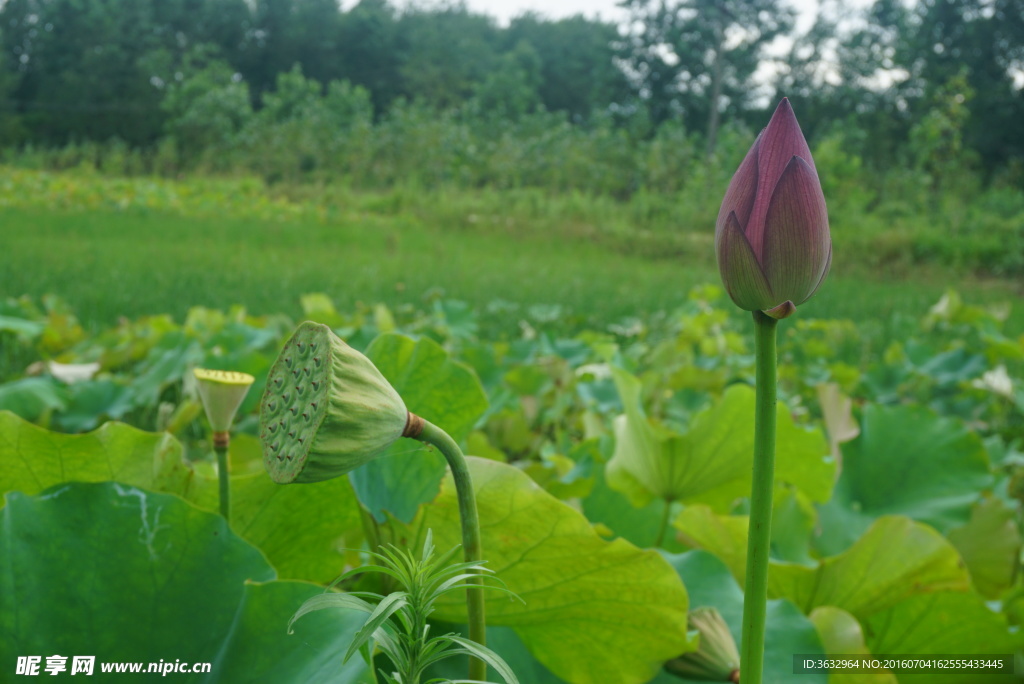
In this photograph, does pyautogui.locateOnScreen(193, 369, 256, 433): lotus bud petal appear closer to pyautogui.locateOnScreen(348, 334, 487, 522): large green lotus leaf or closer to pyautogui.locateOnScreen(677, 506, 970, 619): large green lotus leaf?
pyautogui.locateOnScreen(348, 334, 487, 522): large green lotus leaf

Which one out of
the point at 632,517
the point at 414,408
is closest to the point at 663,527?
the point at 632,517

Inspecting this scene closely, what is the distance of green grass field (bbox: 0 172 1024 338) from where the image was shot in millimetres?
3090

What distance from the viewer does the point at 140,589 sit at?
0.91 feet

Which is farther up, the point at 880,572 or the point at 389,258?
the point at 880,572

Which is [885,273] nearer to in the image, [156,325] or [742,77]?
[156,325]

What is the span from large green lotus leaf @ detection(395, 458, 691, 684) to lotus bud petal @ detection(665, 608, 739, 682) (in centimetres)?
2

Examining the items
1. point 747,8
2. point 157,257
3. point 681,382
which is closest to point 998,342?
point 681,382

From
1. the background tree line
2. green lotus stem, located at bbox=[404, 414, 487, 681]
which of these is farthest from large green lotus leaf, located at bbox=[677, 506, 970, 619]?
the background tree line

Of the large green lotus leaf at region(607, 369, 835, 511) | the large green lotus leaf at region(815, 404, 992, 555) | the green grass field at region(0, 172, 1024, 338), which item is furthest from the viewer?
the green grass field at region(0, 172, 1024, 338)

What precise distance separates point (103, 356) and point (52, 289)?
1.86 m

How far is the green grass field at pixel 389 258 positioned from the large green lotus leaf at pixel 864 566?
191 cm

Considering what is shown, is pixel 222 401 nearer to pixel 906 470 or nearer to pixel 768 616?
pixel 768 616

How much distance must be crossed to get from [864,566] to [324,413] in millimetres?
356

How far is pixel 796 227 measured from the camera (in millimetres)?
198
